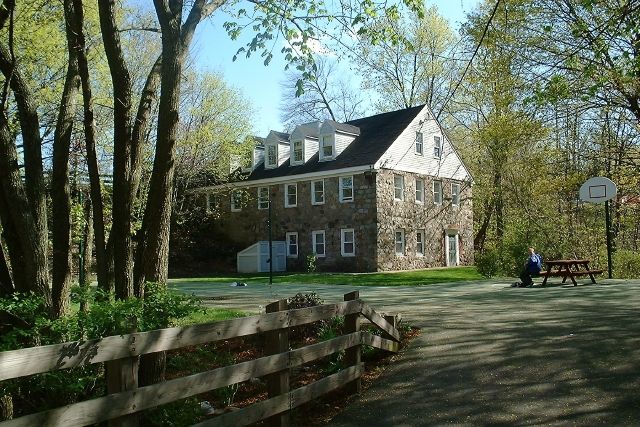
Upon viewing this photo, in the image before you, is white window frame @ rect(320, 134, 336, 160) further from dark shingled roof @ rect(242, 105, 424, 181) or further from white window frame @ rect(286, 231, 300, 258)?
white window frame @ rect(286, 231, 300, 258)

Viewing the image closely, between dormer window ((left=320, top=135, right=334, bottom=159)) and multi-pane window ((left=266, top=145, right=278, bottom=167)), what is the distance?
A: 4.02 m

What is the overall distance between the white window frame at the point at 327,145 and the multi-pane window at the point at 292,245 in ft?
13.8

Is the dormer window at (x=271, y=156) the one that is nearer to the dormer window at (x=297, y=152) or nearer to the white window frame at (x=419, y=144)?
the dormer window at (x=297, y=152)

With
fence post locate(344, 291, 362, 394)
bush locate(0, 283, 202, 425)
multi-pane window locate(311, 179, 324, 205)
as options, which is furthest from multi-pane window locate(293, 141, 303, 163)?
bush locate(0, 283, 202, 425)

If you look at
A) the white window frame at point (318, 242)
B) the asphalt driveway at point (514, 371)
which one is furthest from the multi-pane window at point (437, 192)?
the asphalt driveway at point (514, 371)

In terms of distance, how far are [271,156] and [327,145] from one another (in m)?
4.78

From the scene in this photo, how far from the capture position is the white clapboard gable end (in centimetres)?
2953

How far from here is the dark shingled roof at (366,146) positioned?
96.1 feet

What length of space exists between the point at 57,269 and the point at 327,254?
22.6m

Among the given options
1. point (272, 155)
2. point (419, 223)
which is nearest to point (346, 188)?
point (419, 223)

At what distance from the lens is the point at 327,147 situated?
31.6m

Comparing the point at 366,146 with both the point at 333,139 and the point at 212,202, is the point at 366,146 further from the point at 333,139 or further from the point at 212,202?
the point at 212,202

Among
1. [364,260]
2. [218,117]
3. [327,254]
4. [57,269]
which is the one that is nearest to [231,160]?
[218,117]

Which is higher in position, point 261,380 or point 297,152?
point 297,152
